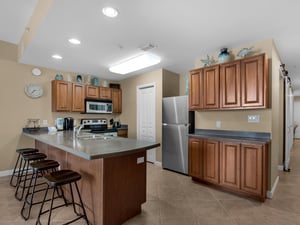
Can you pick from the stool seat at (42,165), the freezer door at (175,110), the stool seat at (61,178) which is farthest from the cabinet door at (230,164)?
the stool seat at (42,165)

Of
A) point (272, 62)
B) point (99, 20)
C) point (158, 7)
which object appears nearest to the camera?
point (158, 7)

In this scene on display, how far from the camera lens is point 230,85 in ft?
8.95

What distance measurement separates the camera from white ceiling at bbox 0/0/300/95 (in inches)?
73.1

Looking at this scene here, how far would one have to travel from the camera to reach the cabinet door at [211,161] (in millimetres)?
2754

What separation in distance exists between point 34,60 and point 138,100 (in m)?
2.57

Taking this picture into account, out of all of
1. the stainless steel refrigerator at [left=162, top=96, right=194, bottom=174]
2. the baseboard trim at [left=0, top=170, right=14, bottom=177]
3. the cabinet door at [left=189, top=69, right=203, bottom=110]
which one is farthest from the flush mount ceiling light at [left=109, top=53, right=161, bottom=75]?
the baseboard trim at [left=0, top=170, right=14, bottom=177]

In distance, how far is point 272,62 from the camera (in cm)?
260

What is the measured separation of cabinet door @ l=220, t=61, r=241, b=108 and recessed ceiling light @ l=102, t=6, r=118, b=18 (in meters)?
1.88

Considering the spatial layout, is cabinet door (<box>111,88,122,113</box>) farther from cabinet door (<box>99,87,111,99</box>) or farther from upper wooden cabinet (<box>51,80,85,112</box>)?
upper wooden cabinet (<box>51,80,85,112</box>)

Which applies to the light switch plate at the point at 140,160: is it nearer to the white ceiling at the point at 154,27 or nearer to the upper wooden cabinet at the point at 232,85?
the upper wooden cabinet at the point at 232,85

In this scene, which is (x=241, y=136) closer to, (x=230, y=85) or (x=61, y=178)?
(x=230, y=85)

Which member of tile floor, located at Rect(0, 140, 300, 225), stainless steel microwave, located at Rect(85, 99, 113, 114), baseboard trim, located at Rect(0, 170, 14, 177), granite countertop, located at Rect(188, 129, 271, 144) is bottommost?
tile floor, located at Rect(0, 140, 300, 225)

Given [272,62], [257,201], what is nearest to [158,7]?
[272,62]

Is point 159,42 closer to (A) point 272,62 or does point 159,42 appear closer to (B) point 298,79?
(A) point 272,62
